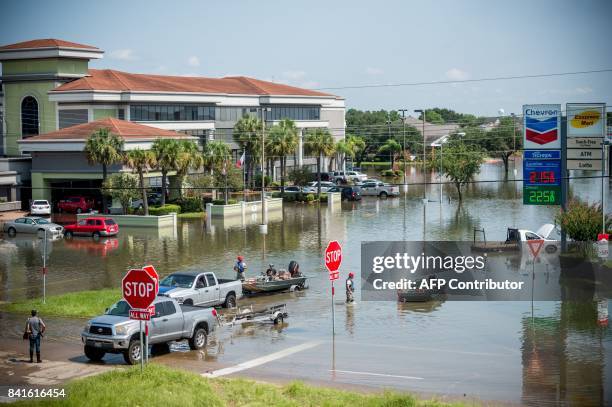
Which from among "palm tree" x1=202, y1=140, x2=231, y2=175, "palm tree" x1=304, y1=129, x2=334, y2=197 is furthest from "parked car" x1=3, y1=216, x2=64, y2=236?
"palm tree" x1=304, y1=129, x2=334, y2=197

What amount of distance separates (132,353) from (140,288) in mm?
4901

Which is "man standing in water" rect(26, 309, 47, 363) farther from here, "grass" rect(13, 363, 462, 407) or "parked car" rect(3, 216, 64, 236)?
"parked car" rect(3, 216, 64, 236)

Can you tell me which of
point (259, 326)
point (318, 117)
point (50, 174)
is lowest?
point (259, 326)

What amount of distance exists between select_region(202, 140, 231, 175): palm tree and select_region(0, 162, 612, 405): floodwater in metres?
15.8

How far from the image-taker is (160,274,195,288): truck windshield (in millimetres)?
31141

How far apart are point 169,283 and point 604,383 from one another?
629 inches

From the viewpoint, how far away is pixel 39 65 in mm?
91625

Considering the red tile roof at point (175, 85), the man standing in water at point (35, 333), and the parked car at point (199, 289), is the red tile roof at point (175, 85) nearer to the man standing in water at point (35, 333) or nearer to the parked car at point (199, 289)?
the parked car at point (199, 289)

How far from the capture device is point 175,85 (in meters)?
97.9

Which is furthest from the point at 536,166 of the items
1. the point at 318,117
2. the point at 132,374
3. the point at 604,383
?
the point at 318,117

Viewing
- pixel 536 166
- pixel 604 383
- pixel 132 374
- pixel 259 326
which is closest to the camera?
pixel 132 374

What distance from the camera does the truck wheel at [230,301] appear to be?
32906 millimetres

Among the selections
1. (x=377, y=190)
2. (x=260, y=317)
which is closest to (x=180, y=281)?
(x=260, y=317)

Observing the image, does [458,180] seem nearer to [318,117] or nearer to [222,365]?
[318,117]
